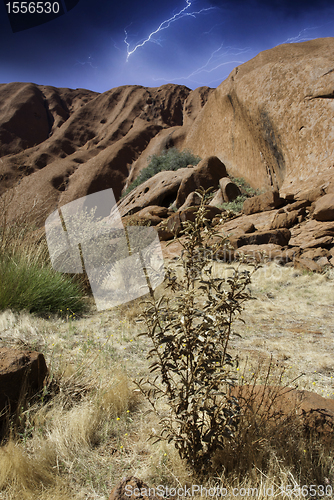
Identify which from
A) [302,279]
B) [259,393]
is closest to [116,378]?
[259,393]

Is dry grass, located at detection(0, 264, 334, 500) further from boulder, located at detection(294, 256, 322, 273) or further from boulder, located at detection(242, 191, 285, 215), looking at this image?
boulder, located at detection(242, 191, 285, 215)

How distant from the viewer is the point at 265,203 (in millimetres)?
9945

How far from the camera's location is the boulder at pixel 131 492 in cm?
113

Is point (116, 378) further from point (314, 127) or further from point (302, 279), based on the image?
point (314, 127)

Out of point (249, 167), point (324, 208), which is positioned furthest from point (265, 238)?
point (249, 167)

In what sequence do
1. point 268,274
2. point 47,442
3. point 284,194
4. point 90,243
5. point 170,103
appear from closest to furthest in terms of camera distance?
point 47,442 < point 90,243 < point 268,274 < point 284,194 < point 170,103

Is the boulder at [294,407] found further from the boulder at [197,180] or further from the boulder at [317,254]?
the boulder at [197,180]

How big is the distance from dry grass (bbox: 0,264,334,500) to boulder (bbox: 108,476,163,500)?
449 millimetres

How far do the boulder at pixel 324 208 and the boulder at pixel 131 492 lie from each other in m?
8.20

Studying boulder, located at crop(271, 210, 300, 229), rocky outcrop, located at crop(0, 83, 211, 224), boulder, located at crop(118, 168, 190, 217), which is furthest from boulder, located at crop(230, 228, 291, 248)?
rocky outcrop, located at crop(0, 83, 211, 224)

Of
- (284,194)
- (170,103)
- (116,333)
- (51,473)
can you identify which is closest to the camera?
(51,473)

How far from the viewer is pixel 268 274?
6.44 meters

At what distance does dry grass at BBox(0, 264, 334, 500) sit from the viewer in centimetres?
154

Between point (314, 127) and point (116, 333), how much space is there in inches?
421
